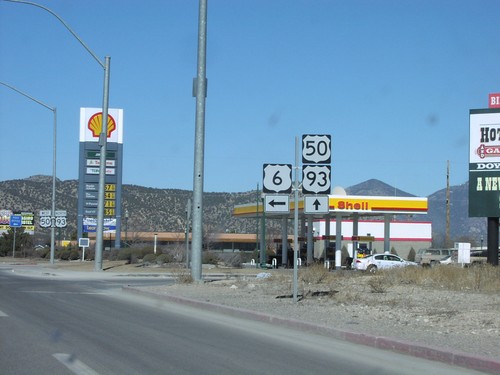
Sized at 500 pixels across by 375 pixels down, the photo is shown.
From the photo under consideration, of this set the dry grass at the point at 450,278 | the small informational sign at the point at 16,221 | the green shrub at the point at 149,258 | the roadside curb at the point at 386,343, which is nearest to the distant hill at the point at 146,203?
the small informational sign at the point at 16,221

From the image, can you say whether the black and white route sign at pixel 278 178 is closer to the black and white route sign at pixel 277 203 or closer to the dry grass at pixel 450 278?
the black and white route sign at pixel 277 203

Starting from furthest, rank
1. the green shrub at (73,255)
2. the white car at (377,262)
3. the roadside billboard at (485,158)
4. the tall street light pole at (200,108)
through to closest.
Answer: the green shrub at (73,255) < the white car at (377,262) < the roadside billboard at (485,158) < the tall street light pole at (200,108)

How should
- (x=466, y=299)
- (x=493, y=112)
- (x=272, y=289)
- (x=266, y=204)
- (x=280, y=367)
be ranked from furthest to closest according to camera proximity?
1. (x=493, y=112)
2. (x=272, y=289)
3. (x=466, y=299)
4. (x=266, y=204)
5. (x=280, y=367)

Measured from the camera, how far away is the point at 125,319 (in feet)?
53.3

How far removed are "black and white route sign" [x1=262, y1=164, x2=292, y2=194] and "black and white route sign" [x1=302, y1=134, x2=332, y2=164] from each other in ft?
1.89

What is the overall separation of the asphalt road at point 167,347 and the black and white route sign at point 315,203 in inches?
131

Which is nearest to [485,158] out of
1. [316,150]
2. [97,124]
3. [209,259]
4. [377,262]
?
[377,262]

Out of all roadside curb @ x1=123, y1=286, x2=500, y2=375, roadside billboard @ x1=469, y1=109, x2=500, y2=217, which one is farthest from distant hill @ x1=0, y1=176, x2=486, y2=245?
roadside curb @ x1=123, y1=286, x2=500, y2=375

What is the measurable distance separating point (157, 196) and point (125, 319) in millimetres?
116211

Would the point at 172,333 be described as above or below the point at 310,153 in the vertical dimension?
below

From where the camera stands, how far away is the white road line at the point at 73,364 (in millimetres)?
9758

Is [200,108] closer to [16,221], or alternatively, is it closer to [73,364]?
[73,364]

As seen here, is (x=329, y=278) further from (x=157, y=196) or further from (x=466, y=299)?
(x=157, y=196)

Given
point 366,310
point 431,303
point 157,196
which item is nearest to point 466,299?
point 431,303
